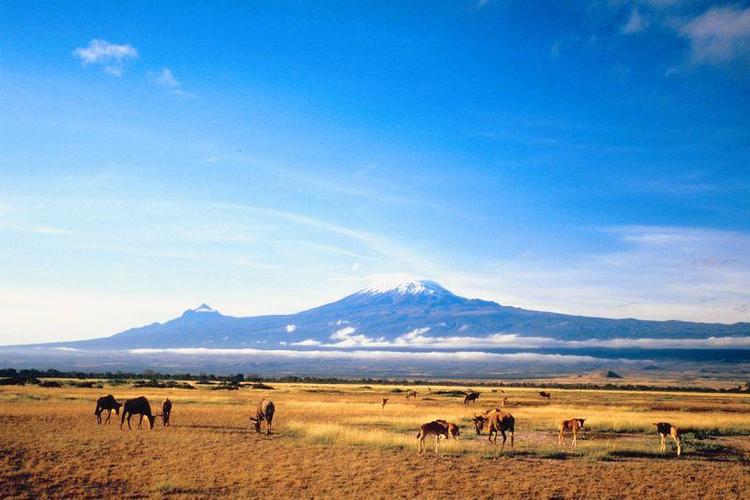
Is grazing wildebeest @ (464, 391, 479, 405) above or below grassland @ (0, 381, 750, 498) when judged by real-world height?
below

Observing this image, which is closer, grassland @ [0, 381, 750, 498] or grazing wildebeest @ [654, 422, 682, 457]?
grassland @ [0, 381, 750, 498]

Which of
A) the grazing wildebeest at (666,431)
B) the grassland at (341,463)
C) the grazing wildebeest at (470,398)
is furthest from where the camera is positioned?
the grazing wildebeest at (470,398)

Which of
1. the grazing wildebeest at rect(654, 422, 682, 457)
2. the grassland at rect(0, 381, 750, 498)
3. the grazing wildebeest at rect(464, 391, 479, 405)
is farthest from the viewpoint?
the grazing wildebeest at rect(464, 391, 479, 405)

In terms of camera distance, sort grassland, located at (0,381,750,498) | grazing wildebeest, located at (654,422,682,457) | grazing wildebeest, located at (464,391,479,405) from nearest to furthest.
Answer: grassland, located at (0,381,750,498) → grazing wildebeest, located at (654,422,682,457) → grazing wildebeest, located at (464,391,479,405)

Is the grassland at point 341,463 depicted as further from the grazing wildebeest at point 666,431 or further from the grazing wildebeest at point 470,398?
the grazing wildebeest at point 470,398

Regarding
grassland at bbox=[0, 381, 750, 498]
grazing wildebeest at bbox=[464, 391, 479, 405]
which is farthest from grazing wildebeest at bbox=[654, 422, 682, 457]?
grazing wildebeest at bbox=[464, 391, 479, 405]

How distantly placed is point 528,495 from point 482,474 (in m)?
2.54

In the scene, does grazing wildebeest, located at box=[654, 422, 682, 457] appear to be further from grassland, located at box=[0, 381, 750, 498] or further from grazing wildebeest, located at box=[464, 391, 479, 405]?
grazing wildebeest, located at box=[464, 391, 479, 405]

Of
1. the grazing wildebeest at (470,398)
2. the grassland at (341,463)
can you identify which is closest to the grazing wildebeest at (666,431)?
the grassland at (341,463)

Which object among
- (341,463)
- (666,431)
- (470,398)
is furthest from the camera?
(470,398)

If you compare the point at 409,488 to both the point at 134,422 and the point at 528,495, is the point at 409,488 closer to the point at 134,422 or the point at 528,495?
the point at 528,495

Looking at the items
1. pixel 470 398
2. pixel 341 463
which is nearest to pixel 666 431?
pixel 341 463

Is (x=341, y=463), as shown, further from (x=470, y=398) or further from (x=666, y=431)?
(x=470, y=398)

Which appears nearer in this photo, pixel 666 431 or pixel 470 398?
pixel 666 431
